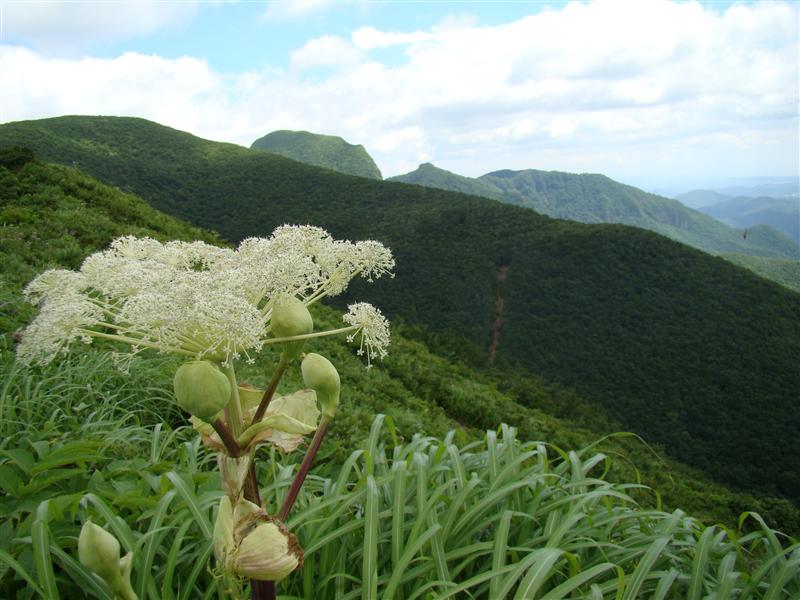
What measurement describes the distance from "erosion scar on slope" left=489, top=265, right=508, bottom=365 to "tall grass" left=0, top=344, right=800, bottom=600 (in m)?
34.6

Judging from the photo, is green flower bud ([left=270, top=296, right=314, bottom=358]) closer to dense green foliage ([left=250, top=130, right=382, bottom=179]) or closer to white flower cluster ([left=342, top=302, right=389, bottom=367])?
white flower cluster ([left=342, top=302, right=389, bottom=367])

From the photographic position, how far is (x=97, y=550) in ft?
3.93

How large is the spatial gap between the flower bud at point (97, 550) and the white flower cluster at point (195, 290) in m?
0.44

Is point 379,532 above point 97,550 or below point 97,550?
below

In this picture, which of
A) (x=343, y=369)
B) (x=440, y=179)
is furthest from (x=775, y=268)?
(x=440, y=179)

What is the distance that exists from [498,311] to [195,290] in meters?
41.7

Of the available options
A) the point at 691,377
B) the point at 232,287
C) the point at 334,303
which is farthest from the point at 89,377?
the point at 691,377

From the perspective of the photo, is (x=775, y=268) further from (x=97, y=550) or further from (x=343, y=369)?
(x=97, y=550)

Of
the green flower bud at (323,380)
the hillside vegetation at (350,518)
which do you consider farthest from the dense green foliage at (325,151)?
the green flower bud at (323,380)

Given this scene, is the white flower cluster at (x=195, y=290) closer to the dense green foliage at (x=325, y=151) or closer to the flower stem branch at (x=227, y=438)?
the flower stem branch at (x=227, y=438)

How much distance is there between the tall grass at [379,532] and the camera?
186 centimetres

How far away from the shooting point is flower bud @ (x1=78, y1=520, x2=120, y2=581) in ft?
3.90

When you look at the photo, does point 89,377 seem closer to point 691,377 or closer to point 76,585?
point 76,585

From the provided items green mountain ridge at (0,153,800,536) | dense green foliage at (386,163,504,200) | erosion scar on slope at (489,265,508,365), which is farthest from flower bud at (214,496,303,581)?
dense green foliage at (386,163,504,200)
